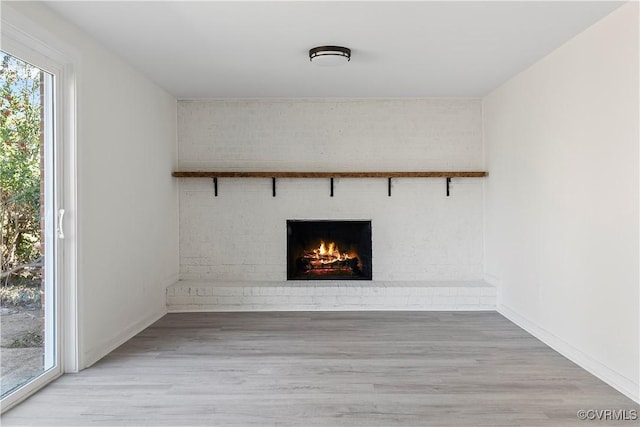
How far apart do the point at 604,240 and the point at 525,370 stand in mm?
1018

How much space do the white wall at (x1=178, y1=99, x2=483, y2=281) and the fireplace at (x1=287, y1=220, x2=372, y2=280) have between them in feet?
0.46

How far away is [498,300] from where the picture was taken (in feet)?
14.9

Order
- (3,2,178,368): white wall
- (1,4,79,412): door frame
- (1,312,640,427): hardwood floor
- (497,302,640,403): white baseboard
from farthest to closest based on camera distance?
1. (3,2,178,368): white wall
2. (1,4,79,412): door frame
3. (497,302,640,403): white baseboard
4. (1,312,640,427): hardwood floor

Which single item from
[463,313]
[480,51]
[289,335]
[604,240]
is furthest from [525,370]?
[480,51]

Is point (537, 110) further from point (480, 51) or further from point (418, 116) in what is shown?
point (418, 116)

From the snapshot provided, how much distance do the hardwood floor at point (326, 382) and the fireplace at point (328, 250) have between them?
1132 mm

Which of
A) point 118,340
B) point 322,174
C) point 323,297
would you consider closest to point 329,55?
point 322,174

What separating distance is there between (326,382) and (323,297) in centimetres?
190

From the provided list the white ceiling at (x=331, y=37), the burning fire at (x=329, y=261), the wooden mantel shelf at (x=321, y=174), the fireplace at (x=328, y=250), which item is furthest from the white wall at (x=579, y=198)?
the burning fire at (x=329, y=261)

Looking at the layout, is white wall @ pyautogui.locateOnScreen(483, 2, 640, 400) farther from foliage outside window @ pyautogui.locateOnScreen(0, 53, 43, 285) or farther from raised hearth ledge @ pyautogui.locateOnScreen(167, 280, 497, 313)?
foliage outside window @ pyautogui.locateOnScreen(0, 53, 43, 285)

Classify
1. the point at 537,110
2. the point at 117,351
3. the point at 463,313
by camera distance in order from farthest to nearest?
the point at 463,313 → the point at 537,110 → the point at 117,351

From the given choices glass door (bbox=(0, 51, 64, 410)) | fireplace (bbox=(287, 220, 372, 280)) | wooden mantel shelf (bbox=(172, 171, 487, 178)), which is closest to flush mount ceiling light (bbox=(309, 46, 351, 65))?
wooden mantel shelf (bbox=(172, 171, 487, 178))

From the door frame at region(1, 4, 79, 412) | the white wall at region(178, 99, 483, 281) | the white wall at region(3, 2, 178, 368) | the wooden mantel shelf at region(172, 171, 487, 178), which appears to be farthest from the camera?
the white wall at region(178, 99, 483, 281)

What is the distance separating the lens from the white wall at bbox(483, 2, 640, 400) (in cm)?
257
